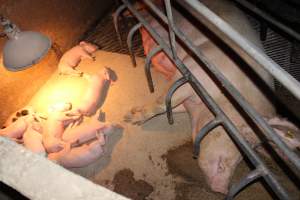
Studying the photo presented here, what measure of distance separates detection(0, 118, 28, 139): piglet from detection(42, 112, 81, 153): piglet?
31 centimetres

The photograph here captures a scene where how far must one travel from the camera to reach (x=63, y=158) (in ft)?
10.1

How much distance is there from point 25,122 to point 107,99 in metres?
0.94

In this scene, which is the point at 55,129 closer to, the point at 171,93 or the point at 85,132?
the point at 85,132

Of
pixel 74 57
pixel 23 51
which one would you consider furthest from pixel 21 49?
pixel 74 57

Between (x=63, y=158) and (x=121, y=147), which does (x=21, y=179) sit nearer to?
(x=63, y=158)

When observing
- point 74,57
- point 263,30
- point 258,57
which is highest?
point 258,57

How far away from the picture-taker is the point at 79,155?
3068 millimetres

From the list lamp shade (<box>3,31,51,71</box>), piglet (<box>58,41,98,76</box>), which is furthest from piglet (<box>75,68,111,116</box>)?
lamp shade (<box>3,31,51,71</box>)

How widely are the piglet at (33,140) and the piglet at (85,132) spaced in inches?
10.3

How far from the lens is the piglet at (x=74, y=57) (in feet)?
13.0

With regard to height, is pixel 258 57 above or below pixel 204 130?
above

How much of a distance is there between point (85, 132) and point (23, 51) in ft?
3.54

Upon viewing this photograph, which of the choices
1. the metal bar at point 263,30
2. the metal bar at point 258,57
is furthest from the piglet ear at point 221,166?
the metal bar at point 263,30

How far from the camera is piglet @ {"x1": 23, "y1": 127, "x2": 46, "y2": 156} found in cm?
325
